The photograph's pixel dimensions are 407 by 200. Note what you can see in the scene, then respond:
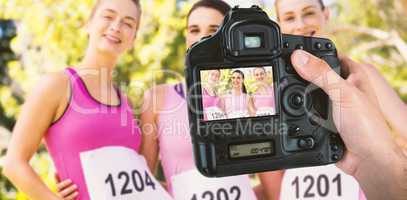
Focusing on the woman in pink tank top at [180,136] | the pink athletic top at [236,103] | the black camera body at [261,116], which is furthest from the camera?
the woman in pink tank top at [180,136]

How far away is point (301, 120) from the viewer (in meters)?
0.76

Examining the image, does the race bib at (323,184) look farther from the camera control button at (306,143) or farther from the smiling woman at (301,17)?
the camera control button at (306,143)

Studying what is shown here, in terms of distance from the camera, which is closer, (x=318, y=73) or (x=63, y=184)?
(x=318, y=73)

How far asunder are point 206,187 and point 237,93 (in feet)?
1.46

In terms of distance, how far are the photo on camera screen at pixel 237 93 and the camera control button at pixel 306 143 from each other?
5 cm

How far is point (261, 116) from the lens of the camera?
0.74 meters

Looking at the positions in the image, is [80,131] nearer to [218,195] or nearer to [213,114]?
[218,195]

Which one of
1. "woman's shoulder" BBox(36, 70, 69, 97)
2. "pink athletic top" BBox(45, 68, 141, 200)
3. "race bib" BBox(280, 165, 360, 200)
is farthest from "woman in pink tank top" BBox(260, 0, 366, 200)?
"woman's shoulder" BBox(36, 70, 69, 97)

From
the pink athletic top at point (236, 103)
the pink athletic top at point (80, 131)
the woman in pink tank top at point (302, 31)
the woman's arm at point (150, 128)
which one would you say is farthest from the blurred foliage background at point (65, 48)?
the pink athletic top at point (236, 103)

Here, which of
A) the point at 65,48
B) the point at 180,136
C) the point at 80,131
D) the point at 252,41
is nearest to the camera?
the point at 252,41

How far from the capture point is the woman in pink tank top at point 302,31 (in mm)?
1267

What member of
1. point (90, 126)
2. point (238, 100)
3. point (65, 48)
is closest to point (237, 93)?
point (238, 100)

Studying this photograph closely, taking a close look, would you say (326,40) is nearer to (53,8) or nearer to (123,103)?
(123,103)

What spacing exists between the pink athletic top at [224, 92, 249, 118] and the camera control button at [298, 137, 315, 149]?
3.5 inches
